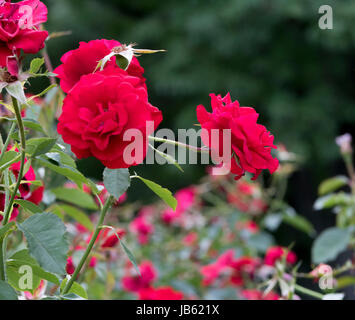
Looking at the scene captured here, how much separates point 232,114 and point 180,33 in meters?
3.55

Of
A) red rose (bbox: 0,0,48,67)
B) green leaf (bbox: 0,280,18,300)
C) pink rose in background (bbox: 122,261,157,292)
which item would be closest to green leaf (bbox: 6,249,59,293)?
green leaf (bbox: 0,280,18,300)

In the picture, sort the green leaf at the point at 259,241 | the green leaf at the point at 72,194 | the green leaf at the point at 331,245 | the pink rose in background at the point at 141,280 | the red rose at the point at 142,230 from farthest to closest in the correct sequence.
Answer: the red rose at the point at 142,230, the green leaf at the point at 259,241, the pink rose in background at the point at 141,280, the green leaf at the point at 331,245, the green leaf at the point at 72,194

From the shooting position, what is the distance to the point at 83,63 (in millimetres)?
396

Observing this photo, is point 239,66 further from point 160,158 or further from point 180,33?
point 160,158

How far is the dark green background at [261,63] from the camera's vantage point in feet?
10.9

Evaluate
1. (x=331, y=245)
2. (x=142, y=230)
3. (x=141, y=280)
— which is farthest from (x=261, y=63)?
(x=331, y=245)

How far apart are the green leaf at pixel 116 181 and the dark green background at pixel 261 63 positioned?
2.83 m

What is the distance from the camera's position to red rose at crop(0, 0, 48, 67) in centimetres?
36

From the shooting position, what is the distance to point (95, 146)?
35 centimetres

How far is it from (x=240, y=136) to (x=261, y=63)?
3.24 m

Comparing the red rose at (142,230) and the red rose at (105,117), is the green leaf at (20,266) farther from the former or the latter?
the red rose at (142,230)

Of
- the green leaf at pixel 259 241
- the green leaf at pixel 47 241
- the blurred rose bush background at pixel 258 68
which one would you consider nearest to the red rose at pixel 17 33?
the green leaf at pixel 47 241

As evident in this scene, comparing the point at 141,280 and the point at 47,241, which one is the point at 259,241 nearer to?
the point at 141,280

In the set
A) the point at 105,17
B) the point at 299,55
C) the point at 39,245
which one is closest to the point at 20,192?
the point at 39,245
